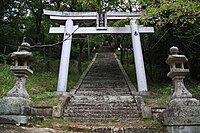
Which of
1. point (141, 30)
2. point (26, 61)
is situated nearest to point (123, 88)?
point (141, 30)

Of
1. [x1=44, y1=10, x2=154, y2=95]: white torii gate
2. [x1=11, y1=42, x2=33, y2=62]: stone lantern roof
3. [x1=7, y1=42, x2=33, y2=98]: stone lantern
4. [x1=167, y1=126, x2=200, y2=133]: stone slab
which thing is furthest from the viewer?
[x1=44, y1=10, x2=154, y2=95]: white torii gate

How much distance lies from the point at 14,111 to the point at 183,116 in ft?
13.1

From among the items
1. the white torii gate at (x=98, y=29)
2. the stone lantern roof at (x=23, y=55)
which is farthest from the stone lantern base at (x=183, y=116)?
the white torii gate at (x=98, y=29)

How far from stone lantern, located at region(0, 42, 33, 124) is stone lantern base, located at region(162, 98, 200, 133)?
3.46 m

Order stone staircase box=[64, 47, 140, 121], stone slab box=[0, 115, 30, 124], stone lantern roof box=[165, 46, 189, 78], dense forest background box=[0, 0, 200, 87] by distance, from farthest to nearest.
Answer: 1. dense forest background box=[0, 0, 200, 87]
2. stone staircase box=[64, 47, 140, 121]
3. stone lantern roof box=[165, 46, 189, 78]
4. stone slab box=[0, 115, 30, 124]

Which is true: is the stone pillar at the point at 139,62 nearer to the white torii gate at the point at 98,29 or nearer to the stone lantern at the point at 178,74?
the white torii gate at the point at 98,29

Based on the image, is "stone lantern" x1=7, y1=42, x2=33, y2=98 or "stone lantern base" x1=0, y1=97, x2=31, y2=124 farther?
"stone lantern" x1=7, y1=42, x2=33, y2=98

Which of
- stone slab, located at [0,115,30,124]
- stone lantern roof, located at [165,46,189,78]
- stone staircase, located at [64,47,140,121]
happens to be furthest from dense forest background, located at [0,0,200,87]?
stone slab, located at [0,115,30,124]

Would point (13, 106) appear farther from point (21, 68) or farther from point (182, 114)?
point (182, 114)

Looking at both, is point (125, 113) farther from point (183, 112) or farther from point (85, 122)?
point (183, 112)

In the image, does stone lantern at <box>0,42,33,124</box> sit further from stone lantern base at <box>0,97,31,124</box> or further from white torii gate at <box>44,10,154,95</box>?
white torii gate at <box>44,10,154,95</box>

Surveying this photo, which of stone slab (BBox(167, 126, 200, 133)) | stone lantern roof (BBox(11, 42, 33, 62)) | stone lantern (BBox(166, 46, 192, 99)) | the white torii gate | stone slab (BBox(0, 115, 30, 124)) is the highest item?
the white torii gate

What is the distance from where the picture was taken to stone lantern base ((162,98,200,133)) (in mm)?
5316

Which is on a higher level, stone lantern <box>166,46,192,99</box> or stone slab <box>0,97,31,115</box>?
stone lantern <box>166,46,192,99</box>
